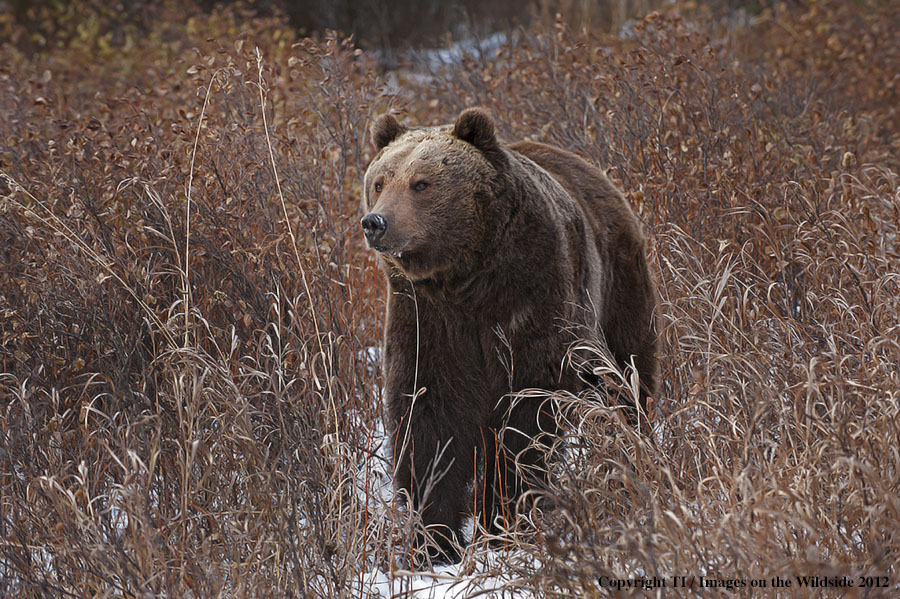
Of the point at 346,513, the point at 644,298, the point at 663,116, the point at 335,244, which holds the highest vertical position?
the point at 663,116

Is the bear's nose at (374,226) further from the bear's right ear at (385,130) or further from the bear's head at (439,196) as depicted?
the bear's right ear at (385,130)

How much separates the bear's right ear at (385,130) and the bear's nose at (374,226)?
0.73 meters

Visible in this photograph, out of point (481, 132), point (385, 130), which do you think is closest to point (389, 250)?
point (481, 132)

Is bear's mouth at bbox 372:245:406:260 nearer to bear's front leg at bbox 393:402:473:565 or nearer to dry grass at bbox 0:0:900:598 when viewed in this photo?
dry grass at bbox 0:0:900:598

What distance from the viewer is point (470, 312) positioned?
3.51m

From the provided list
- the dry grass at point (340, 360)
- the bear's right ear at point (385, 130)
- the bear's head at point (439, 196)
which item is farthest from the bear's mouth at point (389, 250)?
the bear's right ear at point (385, 130)

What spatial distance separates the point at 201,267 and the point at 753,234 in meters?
2.87

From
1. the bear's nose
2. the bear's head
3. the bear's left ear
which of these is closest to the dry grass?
the bear's nose

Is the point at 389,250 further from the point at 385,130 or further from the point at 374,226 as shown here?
the point at 385,130

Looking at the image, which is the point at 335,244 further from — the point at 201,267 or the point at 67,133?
the point at 67,133

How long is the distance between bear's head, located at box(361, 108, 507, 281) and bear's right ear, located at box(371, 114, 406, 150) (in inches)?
8.9

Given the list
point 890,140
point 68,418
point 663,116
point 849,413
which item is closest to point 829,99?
point 890,140

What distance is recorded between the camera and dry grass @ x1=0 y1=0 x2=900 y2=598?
264 centimetres

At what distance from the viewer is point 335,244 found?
4645 millimetres
